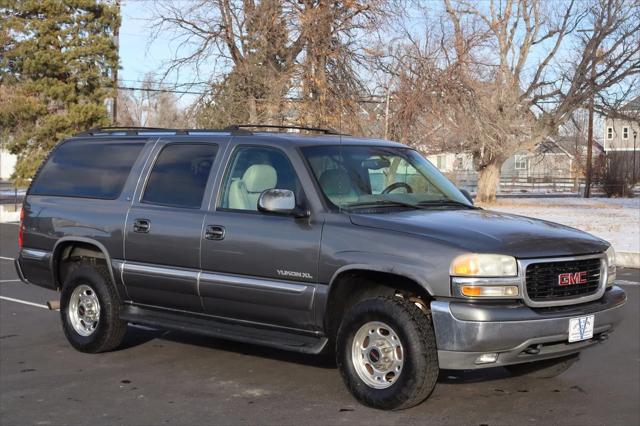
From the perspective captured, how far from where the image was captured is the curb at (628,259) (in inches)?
615

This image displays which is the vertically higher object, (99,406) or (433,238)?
(433,238)

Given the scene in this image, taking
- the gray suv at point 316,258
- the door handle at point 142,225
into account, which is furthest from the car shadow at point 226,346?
the door handle at point 142,225

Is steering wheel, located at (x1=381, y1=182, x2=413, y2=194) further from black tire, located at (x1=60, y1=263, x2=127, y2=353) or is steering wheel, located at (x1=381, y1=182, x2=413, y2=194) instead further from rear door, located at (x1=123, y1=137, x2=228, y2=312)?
black tire, located at (x1=60, y1=263, x2=127, y2=353)

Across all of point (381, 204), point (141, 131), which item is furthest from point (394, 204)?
point (141, 131)

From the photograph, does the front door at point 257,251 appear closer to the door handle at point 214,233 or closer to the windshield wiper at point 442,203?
the door handle at point 214,233

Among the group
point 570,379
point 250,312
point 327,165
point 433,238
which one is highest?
point 327,165

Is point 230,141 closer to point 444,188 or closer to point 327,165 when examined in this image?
point 327,165

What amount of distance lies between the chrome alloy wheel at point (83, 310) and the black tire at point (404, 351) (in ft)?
8.82

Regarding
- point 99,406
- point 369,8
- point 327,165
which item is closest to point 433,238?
point 327,165

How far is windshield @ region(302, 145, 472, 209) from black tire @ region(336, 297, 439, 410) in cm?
85

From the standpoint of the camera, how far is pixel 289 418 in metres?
5.52

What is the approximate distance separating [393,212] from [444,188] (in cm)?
100

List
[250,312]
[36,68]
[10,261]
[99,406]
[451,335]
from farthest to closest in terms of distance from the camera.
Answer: [36,68] → [10,261] → [250,312] → [99,406] → [451,335]

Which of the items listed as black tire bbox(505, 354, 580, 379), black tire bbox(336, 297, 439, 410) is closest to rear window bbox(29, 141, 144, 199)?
black tire bbox(336, 297, 439, 410)
